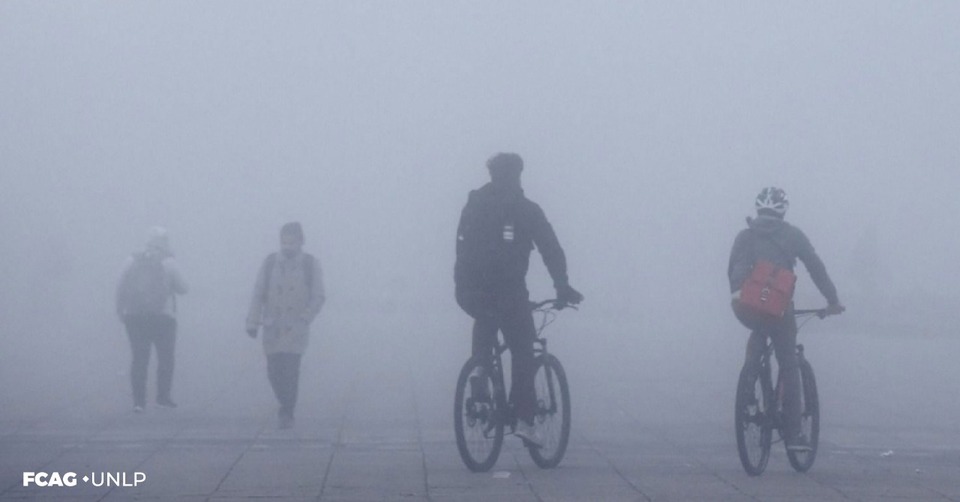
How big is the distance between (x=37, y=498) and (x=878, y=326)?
36265 millimetres

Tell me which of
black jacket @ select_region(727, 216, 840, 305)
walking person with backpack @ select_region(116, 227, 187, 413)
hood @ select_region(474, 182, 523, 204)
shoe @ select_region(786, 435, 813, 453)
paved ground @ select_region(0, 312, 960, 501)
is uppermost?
hood @ select_region(474, 182, 523, 204)

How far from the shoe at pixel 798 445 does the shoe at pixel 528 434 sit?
1.38 metres

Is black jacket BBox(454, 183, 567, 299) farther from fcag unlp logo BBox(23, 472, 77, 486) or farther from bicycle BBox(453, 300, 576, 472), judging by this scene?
fcag unlp logo BBox(23, 472, 77, 486)

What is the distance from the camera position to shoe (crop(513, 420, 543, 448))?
9.34m

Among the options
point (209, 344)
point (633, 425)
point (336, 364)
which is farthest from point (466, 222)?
point (209, 344)

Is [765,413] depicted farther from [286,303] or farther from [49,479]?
[286,303]

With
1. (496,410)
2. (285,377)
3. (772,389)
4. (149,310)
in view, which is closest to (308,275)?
(285,377)

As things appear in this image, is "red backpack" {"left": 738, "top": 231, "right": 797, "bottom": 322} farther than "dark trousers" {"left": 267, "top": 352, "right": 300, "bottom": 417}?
No

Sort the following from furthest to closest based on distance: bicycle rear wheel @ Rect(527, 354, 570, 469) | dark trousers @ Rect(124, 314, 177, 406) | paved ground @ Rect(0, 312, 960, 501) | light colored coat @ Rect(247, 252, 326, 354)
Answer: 1. dark trousers @ Rect(124, 314, 177, 406)
2. light colored coat @ Rect(247, 252, 326, 354)
3. bicycle rear wheel @ Rect(527, 354, 570, 469)
4. paved ground @ Rect(0, 312, 960, 501)

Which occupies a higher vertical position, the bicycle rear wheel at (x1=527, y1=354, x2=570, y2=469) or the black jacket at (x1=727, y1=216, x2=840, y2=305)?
the black jacket at (x1=727, y1=216, x2=840, y2=305)

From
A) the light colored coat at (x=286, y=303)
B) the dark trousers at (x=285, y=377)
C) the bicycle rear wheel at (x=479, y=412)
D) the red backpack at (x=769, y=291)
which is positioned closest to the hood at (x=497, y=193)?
the bicycle rear wheel at (x=479, y=412)

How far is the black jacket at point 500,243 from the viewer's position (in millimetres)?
9312

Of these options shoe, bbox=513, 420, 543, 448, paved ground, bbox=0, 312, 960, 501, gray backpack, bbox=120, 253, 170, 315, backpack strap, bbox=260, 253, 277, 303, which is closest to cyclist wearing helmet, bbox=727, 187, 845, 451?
paved ground, bbox=0, 312, 960, 501

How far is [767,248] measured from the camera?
31.1ft
